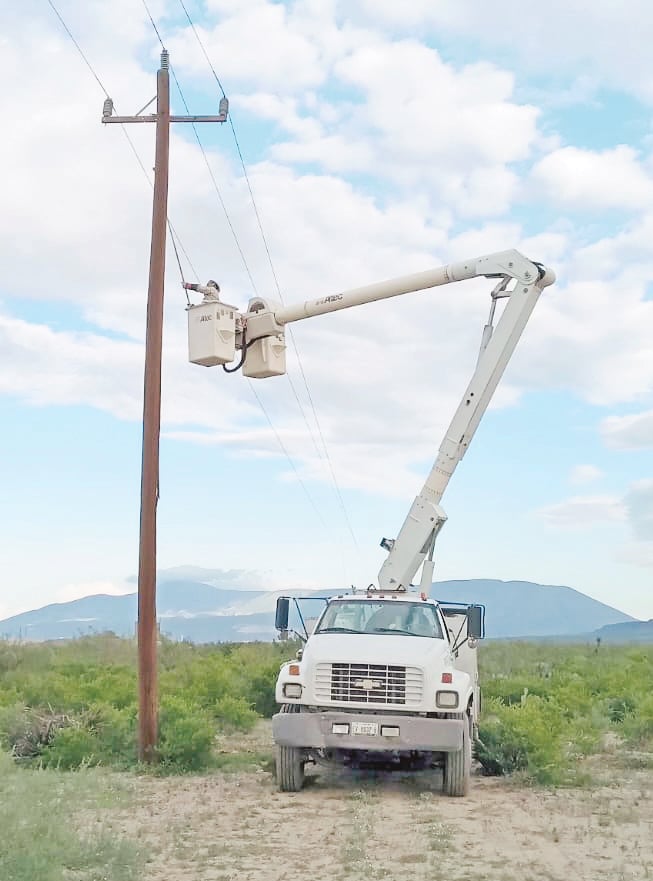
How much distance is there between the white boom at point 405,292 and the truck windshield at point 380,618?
238cm

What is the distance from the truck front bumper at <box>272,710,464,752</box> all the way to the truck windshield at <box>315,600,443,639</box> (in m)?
1.53

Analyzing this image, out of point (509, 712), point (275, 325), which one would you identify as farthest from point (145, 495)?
point (509, 712)

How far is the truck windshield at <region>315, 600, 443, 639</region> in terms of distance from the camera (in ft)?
45.4

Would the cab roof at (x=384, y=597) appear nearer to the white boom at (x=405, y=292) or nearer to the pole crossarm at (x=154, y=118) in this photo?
the white boom at (x=405, y=292)

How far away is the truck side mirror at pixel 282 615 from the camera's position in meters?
14.0

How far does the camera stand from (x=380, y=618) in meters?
14.0

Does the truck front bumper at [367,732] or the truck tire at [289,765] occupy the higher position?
the truck front bumper at [367,732]

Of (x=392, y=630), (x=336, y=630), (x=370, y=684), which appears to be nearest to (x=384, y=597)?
(x=392, y=630)

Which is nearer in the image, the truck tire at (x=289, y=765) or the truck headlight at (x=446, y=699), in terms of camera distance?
the truck headlight at (x=446, y=699)

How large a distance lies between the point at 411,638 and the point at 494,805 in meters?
2.11

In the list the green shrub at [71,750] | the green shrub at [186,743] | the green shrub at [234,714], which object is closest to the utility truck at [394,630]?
the green shrub at [186,743]

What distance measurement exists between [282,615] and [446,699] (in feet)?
8.18

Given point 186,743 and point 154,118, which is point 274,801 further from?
point 154,118

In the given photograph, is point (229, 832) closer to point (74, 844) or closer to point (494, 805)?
point (74, 844)
